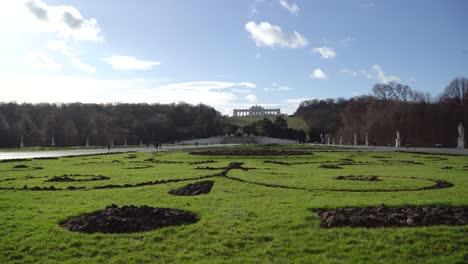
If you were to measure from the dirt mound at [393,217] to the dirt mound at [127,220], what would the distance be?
134 inches

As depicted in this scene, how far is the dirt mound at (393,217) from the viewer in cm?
918

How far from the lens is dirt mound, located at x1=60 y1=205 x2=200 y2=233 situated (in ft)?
30.0

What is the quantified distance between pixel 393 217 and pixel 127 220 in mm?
6245

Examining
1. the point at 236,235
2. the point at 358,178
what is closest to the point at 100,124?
the point at 358,178

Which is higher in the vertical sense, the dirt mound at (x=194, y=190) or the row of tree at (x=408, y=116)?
the row of tree at (x=408, y=116)

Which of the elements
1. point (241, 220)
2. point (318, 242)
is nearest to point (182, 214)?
point (241, 220)

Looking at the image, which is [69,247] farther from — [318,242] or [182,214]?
[318,242]

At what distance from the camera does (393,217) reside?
31.1 feet

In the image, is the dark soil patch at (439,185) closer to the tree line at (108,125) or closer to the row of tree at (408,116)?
the row of tree at (408,116)

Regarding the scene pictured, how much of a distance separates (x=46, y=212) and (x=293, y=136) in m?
109

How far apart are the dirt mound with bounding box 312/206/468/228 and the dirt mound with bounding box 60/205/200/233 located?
3.40 metres

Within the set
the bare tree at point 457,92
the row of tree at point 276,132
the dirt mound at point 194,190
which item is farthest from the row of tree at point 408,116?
the dirt mound at point 194,190

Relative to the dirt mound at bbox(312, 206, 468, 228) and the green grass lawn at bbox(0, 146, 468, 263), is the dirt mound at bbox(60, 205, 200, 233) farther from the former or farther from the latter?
the dirt mound at bbox(312, 206, 468, 228)

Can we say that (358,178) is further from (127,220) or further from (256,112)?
(256,112)
